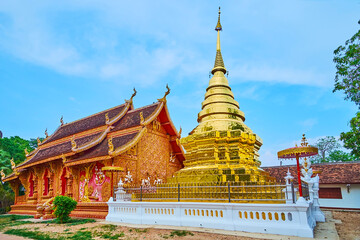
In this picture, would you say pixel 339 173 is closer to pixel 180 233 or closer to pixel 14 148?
pixel 180 233

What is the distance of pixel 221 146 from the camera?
10875 mm

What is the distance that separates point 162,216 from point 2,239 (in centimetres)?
482

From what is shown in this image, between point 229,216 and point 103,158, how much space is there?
21.4ft

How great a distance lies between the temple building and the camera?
12922 millimetres

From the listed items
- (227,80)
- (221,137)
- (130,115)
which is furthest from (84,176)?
(227,80)

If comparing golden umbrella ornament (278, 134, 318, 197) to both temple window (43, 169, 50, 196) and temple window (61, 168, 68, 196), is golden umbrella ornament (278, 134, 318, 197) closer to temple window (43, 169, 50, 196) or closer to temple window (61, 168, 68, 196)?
temple window (61, 168, 68, 196)

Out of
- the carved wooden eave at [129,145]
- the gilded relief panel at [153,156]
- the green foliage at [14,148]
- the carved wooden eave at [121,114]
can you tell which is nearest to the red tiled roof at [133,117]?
the carved wooden eave at [121,114]

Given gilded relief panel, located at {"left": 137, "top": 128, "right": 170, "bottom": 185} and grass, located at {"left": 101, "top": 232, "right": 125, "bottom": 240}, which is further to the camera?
gilded relief panel, located at {"left": 137, "top": 128, "right": 170, "bottom": 185}

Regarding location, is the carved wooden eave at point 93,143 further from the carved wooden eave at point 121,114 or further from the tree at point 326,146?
the tree at point 326,146

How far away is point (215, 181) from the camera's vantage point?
9336mm

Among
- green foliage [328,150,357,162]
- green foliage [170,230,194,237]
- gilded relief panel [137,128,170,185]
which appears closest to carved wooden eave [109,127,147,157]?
gilded relief panel [137,128,170,185]

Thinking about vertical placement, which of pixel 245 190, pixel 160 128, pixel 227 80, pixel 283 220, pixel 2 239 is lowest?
pixel 2 239

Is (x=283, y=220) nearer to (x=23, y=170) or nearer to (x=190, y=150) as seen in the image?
(x=190, y=150)

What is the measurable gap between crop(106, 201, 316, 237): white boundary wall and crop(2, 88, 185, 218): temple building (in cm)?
299
